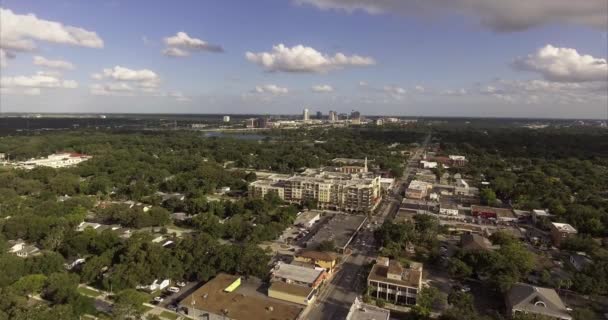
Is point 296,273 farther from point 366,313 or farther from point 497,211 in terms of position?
Result: point 497,211

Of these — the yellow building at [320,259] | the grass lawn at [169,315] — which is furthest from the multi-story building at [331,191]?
the grass lawn at [169,315]

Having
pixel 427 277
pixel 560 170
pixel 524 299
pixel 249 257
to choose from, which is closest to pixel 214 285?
pixel 249 257

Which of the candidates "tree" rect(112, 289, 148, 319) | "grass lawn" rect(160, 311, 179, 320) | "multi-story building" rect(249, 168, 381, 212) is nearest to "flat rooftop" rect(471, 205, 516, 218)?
"multi-story building" rect(249, 168, 381, 212)

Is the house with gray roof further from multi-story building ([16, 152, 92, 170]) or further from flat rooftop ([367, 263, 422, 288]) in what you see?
multi-story building ([16, 152, 92, 170])

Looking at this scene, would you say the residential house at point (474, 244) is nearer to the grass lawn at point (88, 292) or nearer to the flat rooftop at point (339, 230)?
the flat rooftop at point (339, 230)

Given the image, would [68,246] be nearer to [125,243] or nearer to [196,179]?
[125,243]

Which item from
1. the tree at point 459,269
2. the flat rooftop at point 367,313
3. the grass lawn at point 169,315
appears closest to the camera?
the flat rooftop at point 367,313

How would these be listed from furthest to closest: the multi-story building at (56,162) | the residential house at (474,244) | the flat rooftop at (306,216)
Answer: the multi-story building at (56,162) → the flat rooftop at (306,216) → the residential house at (474,244)
